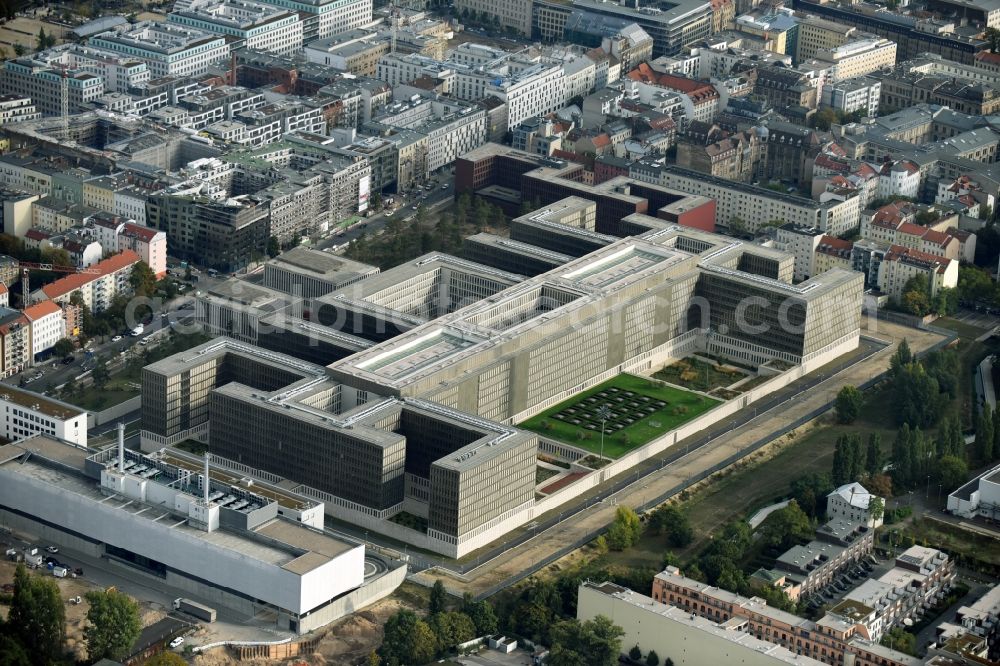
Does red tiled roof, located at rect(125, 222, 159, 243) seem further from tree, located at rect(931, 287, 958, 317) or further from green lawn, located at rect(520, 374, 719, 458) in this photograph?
tree, located at rect(931, 287, 958, 317)

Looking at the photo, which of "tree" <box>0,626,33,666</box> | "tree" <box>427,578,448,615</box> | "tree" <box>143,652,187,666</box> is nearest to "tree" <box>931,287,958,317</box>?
"tree" <box>427,578,448,615</box>

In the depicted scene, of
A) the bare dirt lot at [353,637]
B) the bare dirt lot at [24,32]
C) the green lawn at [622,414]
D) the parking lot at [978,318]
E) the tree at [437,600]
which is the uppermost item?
the bare dirt lot at [24,32]

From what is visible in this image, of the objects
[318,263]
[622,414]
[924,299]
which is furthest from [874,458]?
[318,263]

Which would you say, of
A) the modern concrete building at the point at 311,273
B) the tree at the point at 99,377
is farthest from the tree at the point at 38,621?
the modern concrete building at the point at 311,273

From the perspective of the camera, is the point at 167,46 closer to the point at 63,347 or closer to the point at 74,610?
the point at 63,347

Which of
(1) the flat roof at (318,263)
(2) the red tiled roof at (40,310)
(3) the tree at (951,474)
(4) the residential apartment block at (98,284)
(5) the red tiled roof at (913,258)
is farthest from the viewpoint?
(5) the red tiled roof at (913,258)

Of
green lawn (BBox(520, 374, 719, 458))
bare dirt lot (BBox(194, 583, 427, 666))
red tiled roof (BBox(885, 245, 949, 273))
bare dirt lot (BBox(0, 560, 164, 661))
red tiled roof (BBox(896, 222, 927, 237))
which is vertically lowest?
green lawn (BBox(520, 374, 719, 458))

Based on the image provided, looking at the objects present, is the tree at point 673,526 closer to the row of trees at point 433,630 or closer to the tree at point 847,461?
the tree at point 847,461
